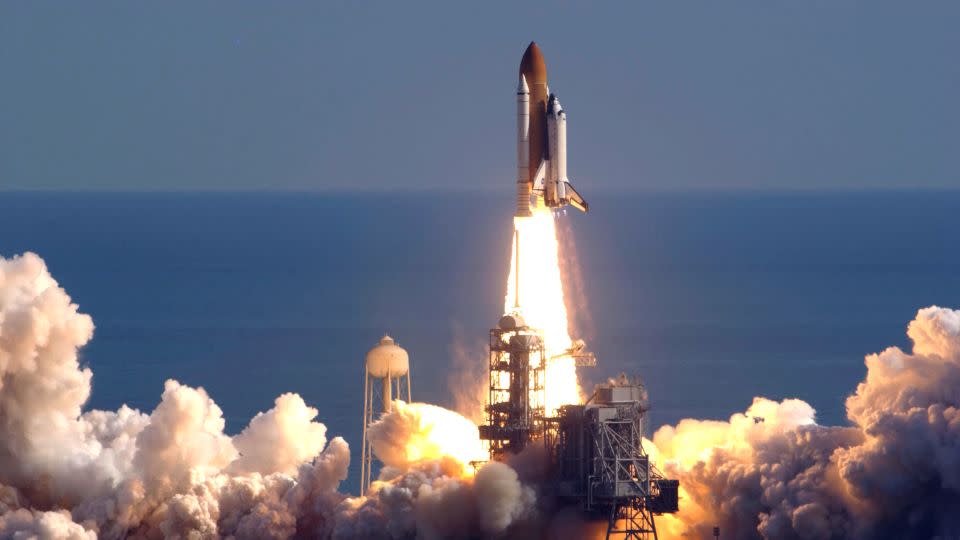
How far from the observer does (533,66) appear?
3270 inches

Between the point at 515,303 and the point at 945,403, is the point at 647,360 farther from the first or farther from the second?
the point at 945,403

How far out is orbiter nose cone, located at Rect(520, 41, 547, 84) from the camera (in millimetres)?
83000

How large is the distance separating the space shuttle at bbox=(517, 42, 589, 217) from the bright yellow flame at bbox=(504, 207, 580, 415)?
1123 millimetres

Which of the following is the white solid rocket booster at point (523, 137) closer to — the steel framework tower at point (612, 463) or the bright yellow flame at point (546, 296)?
the bright yellow flame at point (546, 296)

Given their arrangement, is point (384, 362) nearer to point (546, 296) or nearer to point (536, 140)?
point (546, 296)

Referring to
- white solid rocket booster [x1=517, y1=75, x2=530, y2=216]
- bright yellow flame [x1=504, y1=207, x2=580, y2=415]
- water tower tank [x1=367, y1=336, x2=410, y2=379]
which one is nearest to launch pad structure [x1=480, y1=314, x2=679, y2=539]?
bright yellow flame [x1=504, y1=207, x2=580, y2=415]

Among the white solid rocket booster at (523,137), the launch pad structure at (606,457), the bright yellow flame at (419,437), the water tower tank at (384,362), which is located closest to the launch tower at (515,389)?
the launch pad structure at (606,457)

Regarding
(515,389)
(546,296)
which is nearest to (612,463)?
(515,389)

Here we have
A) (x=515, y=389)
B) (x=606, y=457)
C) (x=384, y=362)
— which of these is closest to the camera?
(x=606, y=457)

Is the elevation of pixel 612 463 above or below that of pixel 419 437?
below

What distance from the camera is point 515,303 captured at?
84.9 m

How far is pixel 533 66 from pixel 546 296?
7.95m

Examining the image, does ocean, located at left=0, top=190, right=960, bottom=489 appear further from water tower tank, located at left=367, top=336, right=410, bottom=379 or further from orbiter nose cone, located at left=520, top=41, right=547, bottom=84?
orbiter nose cone, located at left=520, top=41, right=547, bottom=84

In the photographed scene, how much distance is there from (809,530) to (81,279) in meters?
130
